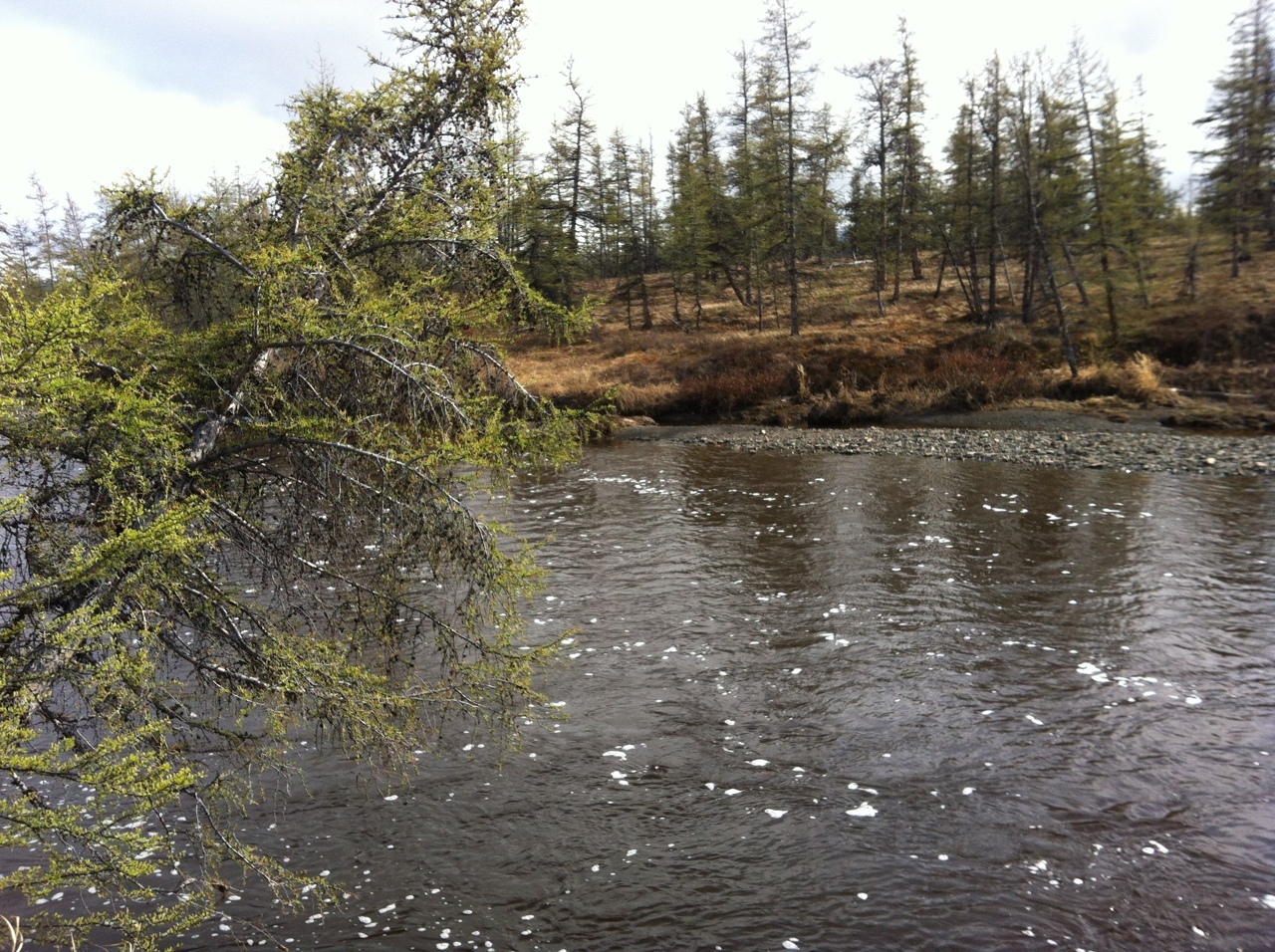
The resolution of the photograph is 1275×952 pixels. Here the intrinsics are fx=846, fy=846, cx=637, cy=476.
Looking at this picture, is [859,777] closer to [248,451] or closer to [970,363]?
[248,451]

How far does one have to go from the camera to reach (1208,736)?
884 centimetres

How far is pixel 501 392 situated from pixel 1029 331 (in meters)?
39.6

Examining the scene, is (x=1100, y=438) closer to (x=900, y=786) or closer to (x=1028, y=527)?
(x=1028, y=527)

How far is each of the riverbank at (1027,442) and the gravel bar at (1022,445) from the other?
0.08ft

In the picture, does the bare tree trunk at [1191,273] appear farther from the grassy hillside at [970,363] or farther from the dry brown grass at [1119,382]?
the dry brown grass at [1119,382]

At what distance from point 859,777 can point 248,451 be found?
6.30m

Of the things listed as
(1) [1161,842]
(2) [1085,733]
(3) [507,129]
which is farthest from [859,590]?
(3) [507,129]

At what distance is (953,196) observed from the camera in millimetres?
47500

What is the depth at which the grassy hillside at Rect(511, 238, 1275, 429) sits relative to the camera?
33.9 m

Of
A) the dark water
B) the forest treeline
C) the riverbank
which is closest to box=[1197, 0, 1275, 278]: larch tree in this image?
the forest treeline

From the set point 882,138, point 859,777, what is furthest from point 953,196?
point 859,777

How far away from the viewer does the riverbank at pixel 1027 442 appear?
78.6ft

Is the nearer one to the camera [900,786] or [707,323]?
[900,786]

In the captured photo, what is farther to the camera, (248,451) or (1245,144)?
(1245,144)
